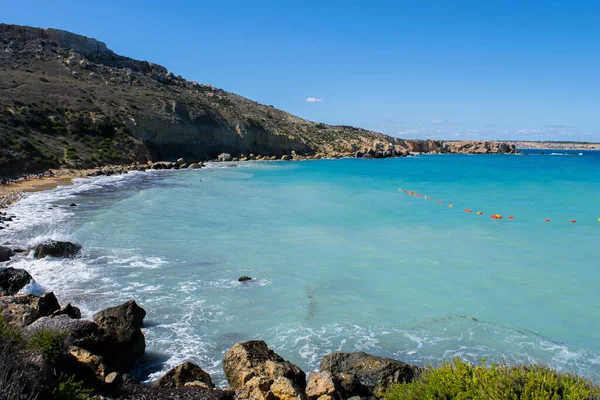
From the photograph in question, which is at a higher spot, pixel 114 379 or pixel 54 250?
pixel 114 379

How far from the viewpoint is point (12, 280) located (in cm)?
1112

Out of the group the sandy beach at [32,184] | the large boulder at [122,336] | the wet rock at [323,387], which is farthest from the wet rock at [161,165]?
the wet rock at [323,387]

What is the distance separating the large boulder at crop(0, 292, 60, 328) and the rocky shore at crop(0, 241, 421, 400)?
16 mm

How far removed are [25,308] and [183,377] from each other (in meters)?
3.65

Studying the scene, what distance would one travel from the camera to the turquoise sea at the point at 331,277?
31.7ft

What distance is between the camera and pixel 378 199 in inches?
1319

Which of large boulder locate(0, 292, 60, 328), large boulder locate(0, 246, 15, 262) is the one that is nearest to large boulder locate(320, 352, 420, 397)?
large boulder locate(0, 292, 60, 328)

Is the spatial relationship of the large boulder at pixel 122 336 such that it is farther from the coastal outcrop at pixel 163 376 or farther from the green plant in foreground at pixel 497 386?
the green plant in foreground at pixel 497 386

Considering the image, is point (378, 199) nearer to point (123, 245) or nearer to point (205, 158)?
point (123, 245)

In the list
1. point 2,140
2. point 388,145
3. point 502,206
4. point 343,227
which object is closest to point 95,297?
point 343,227

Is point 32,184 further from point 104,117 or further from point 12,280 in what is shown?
point 104,117

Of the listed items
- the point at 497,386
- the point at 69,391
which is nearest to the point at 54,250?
the point at 69,391

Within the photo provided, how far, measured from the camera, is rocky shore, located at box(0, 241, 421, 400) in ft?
21.6

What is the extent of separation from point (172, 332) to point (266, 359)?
305 centimetres
